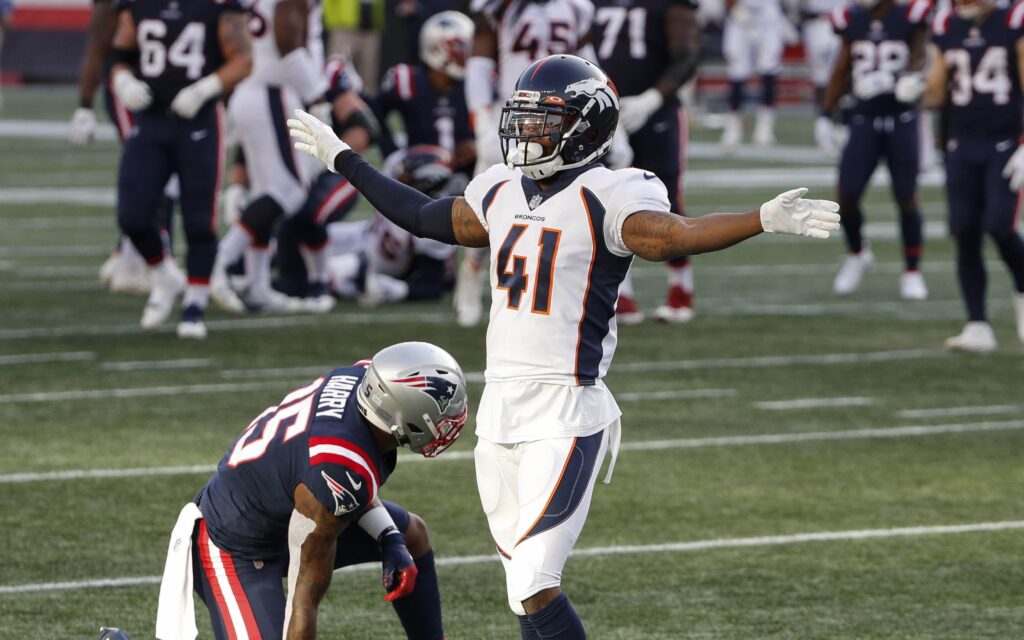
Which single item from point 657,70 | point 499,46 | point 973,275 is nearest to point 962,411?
point 973,275

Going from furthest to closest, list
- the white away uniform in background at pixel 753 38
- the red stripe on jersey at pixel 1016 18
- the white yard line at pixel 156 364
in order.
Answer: the white away uniform in background at pixel 753 38
the red stripe on jersey at pixel 1016 18
the white yard line at pixel 156 364

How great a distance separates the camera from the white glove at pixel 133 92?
932 cm

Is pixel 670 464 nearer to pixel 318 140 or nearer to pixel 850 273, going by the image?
pixel 318 140

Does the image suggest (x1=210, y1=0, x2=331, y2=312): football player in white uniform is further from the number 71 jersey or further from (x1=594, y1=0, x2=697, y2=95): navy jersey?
the number 71 jersey

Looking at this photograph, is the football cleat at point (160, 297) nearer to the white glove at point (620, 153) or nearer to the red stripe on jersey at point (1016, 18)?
the white glove at point (620, 153)

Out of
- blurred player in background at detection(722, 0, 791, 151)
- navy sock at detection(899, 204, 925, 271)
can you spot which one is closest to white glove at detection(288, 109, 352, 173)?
navy sock at detection(899, 204, 925, 271)

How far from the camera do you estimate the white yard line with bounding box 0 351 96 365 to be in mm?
9000

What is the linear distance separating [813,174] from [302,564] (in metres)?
15.0

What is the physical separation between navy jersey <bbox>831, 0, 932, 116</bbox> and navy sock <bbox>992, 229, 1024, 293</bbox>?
1.88 m

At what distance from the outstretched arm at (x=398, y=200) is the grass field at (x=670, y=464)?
45.8 inches

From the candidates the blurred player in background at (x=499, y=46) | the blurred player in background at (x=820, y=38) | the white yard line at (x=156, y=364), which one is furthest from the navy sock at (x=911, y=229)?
the blurred player in background at (x=820, y=38)

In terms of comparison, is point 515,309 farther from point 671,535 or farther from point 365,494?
point 671,535

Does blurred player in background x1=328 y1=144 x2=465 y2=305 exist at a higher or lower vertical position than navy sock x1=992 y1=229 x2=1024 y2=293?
lower

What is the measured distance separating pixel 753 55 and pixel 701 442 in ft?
52.2
